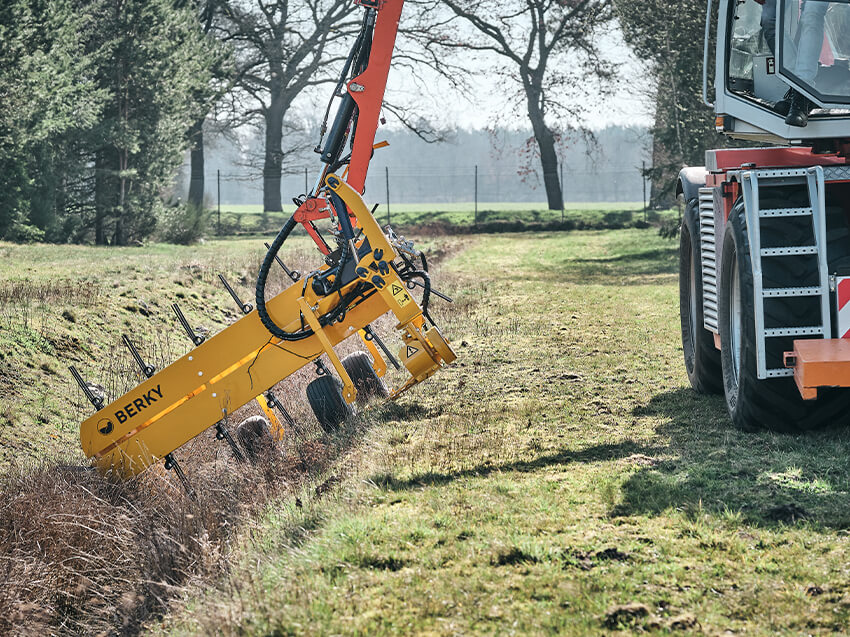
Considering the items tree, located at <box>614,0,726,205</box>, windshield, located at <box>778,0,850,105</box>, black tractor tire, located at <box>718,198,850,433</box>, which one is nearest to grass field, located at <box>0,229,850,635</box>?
black tractor tire, located at <box>718,198,850,433</box>

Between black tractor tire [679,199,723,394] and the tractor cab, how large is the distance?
48.9 inches

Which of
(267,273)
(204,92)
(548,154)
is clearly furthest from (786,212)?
(548,154)

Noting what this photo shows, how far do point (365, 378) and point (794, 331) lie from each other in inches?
163

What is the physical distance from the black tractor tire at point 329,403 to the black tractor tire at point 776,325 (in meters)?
2.93

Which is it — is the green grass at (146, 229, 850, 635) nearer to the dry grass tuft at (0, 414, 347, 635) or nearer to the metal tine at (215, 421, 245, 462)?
the dry grass tuft at (0, 414, 347, 635)

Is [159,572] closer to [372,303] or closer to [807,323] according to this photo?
[372,303]

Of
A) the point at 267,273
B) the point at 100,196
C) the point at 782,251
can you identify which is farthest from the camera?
the point at 100,196

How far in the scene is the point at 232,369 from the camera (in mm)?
7664

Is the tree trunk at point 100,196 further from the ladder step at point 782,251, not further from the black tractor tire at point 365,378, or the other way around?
the ladder step at point 782,251

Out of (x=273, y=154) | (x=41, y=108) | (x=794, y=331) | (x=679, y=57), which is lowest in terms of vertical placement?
(x=794, y=331)

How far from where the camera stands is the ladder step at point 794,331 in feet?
19.2

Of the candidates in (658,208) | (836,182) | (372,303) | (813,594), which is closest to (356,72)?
(372,303)

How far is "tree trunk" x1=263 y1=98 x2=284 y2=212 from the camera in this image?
4375 cm

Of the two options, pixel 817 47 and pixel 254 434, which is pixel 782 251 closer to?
pixel 817 47
